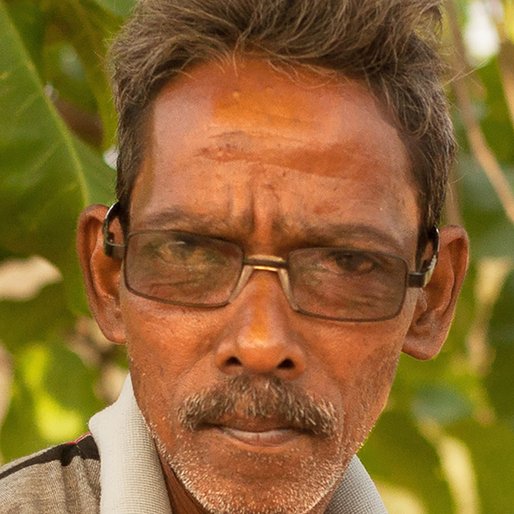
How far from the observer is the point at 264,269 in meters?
1.92

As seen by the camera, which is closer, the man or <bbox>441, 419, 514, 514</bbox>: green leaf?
the man

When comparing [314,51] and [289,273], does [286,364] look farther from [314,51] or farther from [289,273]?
[314,51]

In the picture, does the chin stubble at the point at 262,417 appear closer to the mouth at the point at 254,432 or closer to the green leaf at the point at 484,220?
the mouth at the point at 254,432

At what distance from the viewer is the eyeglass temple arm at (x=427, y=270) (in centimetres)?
204

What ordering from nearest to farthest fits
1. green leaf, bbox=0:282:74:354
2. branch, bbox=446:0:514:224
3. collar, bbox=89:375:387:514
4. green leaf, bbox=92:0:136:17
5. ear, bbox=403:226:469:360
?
collar, bbox=89:375:387:514
ear, bbox=403:226:469:360
green leaf, bbox=92:0:136:17
branch, bbox=446:0:514:224
green leaf, bbox=0:282:74:354

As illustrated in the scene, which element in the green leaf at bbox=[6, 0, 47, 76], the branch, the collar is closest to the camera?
the collar

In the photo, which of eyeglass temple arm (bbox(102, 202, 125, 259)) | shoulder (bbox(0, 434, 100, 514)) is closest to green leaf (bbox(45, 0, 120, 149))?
eyeglass temple arm (bbox(102, 202, 125, 259))

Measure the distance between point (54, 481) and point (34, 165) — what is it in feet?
2.27

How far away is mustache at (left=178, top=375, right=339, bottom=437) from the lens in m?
1.87

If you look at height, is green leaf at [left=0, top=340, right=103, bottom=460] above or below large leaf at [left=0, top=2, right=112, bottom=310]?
below

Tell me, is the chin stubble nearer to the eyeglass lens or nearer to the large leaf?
the eyeglass lens

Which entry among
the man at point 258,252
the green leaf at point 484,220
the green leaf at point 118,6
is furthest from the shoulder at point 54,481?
the green leaf at point 484,220

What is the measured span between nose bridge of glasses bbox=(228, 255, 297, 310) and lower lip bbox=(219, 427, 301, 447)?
16 cm

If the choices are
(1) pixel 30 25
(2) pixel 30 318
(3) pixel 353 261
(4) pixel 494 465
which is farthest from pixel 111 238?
(4) pixel 494 465
